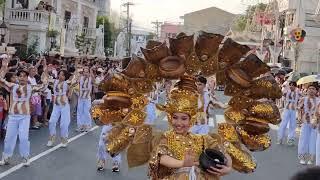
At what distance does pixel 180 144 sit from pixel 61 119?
339 inches

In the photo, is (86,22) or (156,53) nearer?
(156,53)

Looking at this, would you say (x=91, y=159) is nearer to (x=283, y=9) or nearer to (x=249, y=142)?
(x=249, y=142)

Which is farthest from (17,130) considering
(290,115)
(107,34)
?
(107,34)

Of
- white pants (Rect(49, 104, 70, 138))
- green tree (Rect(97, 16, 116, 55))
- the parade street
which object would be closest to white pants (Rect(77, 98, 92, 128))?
the parade street

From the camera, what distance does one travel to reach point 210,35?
4906 mm

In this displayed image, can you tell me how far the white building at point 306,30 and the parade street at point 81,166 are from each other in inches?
1372

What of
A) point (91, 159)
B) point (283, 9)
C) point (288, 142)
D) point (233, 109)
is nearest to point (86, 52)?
point (283, 9)

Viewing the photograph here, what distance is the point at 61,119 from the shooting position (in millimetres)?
13195

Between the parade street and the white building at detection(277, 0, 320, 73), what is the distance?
34.8 meters

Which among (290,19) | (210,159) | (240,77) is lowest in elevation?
(210,159)

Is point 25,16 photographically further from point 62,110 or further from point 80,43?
point 62,110

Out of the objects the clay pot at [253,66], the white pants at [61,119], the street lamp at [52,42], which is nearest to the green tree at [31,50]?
the street lamp at [52,42]

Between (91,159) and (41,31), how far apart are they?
25.5m

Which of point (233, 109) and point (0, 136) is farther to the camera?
point (0, 136)
